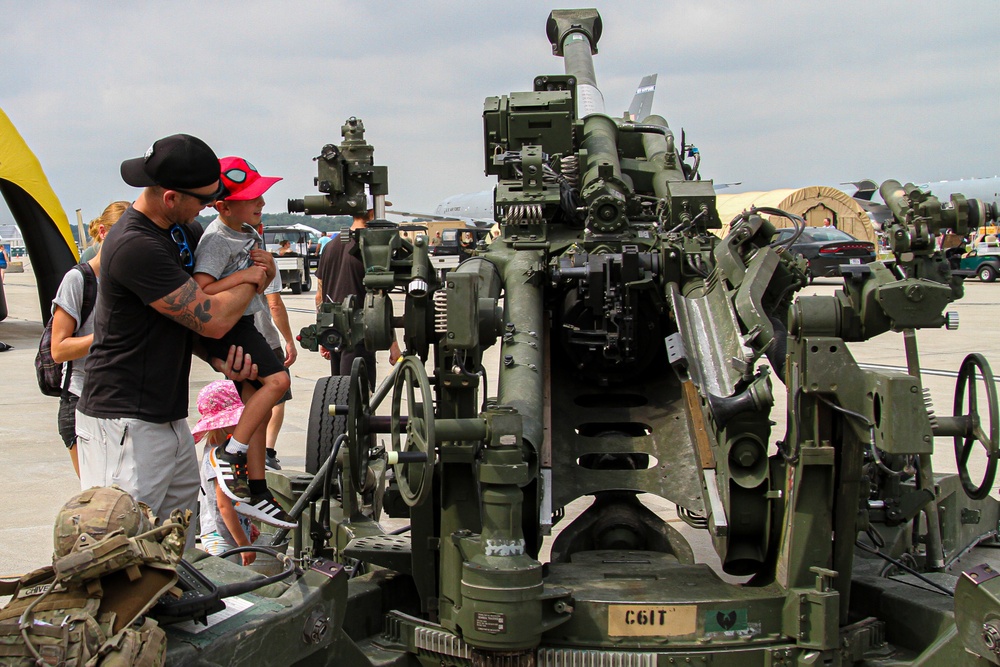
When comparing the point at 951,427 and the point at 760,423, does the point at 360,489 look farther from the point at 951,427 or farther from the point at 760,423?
the point at 951,427

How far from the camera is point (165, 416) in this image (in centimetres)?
380

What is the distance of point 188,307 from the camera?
3.75 meters

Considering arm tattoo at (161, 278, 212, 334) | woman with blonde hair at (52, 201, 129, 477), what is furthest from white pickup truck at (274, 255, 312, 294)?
arm tattoo at (161, 278, 212, 334)

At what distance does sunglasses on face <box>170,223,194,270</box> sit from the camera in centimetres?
397

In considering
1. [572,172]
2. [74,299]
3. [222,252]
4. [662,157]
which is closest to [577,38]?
[662,157]

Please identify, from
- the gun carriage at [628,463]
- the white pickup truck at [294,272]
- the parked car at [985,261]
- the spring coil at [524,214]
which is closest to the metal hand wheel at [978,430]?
the gun carriage at [628,463]

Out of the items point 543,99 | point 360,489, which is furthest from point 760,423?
point 543,99

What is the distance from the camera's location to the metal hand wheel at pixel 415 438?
3461mm

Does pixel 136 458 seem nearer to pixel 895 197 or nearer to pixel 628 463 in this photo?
pixel 628 463

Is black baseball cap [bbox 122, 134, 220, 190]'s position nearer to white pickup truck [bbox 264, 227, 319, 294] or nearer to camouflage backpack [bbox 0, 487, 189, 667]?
camouflage backpack [bbox 0, 487, 189, 667]

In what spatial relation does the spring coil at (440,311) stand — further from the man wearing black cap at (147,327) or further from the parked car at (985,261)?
the parked car at (985,261)

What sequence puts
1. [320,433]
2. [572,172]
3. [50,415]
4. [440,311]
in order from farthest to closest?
[50,415]
[572,172]
[320,433]
[440,311]

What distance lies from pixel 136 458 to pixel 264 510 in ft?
3.17

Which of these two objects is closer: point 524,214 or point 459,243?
point 524,214
